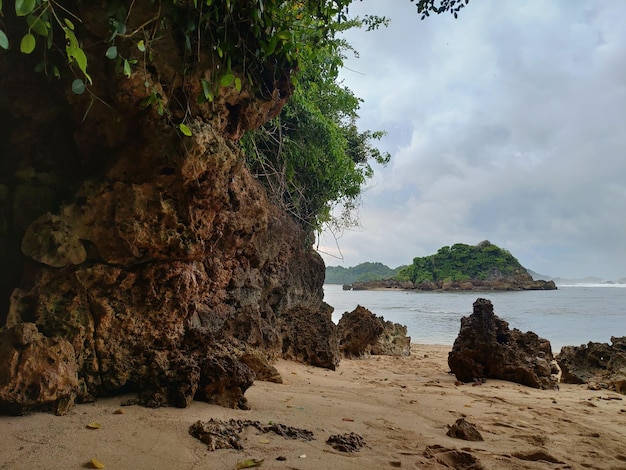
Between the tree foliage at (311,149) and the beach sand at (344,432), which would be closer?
the beach sand at (344,432)

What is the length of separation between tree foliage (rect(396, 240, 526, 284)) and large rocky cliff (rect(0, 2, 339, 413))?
204 ft

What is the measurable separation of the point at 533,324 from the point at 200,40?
21.6 m

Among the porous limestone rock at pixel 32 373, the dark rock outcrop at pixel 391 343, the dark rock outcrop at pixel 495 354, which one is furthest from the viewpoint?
the dark rock outcrop at pixel 391 343

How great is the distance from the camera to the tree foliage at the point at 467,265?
62000 millimetres

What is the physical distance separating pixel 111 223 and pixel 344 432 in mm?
2351

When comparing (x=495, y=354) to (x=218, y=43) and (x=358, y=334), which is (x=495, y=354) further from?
(x=218, y=43)

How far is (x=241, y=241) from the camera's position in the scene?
436 cm

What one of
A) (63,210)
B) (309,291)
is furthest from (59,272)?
(309,291)

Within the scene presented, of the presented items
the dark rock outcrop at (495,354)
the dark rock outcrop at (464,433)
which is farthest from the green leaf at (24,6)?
the dark rock outcrop at (495,354)

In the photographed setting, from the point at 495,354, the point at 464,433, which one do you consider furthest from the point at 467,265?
the point at 464,433

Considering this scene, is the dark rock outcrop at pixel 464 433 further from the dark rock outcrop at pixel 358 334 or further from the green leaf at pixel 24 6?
the dark rock outcrop at pixel 358 334

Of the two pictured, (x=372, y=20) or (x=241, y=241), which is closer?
(x=241, y=241)

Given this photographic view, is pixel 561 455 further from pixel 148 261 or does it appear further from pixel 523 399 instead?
pixel 148 261

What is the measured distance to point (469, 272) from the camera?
62.1 meters
